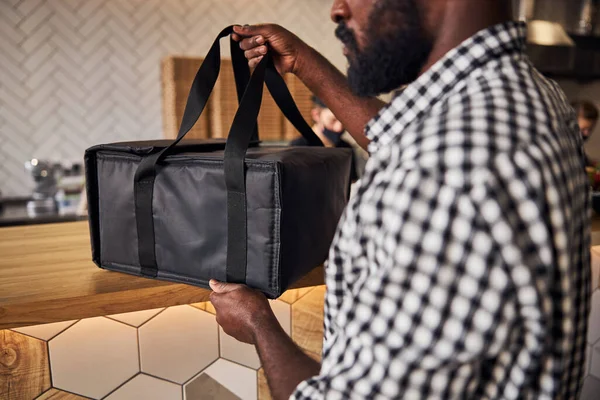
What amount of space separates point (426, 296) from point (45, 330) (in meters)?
0.70

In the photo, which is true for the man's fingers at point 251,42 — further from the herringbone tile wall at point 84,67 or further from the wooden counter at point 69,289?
the herringbone tile wall at point 84,67

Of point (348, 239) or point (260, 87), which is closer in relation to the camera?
point (348, 239)

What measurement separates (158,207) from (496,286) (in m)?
0.50

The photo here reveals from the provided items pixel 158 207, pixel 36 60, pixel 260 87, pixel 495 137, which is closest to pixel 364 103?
pixel 260 87

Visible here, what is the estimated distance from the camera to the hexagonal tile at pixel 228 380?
984mm

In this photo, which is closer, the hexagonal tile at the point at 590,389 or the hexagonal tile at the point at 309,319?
the hexagonal tile at the point at 309,319

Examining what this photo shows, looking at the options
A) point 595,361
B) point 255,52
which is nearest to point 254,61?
point 255,52

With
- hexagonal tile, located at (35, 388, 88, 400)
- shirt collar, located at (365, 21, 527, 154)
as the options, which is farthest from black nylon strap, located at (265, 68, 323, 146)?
hexagonal tile, located at (35, 388, 88, 400)

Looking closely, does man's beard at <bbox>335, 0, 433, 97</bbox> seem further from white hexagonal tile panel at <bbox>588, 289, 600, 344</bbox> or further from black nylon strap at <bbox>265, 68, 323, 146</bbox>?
white hexagonal tile panel at <bbox>588, 289, 600, 344</bbox>

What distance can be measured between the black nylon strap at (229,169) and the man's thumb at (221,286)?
0.01 metres

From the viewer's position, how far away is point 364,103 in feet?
3.03

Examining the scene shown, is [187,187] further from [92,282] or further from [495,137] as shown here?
[495,137]

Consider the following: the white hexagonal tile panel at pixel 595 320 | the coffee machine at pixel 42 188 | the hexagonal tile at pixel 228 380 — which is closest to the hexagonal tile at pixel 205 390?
→ the hexagonal tile at pixel 228 380

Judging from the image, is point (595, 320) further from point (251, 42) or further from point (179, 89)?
point (179, 89)
